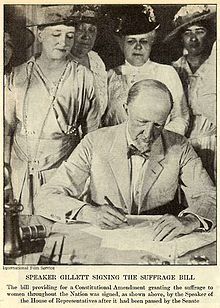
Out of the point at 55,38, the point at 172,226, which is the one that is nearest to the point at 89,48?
the point at 55,38

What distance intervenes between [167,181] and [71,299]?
0.22m

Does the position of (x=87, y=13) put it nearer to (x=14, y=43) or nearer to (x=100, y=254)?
(x=14, y=43)

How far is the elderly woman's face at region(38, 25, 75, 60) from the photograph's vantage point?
88 cm

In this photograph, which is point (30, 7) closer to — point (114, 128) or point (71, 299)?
point (114, 128)

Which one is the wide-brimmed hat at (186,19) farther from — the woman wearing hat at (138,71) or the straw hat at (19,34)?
the straw hat at (19,34)

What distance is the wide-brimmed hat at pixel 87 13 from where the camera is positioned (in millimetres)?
883

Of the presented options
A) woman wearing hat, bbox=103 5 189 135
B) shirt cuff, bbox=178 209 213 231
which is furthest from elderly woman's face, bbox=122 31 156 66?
shirt cuff, bbox=178 209 213 231

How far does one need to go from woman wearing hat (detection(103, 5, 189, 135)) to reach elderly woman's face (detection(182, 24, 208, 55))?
0.14 feet

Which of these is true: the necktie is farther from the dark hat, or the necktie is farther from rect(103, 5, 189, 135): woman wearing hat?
the dark hat

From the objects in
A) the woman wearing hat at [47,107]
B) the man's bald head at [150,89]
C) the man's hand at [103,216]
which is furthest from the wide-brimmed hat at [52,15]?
the man's hand at [103,216]

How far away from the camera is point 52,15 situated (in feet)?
2.90

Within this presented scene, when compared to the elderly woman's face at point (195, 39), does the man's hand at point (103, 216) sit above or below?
below

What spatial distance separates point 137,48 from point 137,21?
4 cm

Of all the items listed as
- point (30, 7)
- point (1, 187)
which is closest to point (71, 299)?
point (1, 187)
